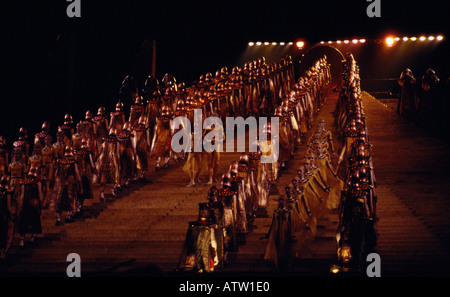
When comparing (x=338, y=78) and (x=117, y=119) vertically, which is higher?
(x=338, y=78)

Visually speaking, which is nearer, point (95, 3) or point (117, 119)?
point (117, 119)

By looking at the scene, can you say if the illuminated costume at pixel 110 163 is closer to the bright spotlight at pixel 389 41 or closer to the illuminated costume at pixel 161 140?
the illuminated costume at pixel 161 140

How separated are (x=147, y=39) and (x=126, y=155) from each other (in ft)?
31.0

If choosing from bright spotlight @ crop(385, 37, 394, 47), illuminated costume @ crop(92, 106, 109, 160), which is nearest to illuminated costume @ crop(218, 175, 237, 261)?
illuminated costume @ crop(92, 106, 109, 160)

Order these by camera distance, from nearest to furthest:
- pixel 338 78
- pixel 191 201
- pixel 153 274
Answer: pixel 153 274 → pixel 191 201 → pixel 338 78

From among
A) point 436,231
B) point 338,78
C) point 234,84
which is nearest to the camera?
point 436,231

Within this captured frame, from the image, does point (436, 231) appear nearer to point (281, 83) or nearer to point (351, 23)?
point (281, 83)

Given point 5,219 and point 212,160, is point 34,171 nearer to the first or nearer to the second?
point 5,219

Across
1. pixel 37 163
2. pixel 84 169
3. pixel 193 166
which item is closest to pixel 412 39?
pixel 193 166

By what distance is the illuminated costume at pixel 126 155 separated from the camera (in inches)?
497

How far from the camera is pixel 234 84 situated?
17.9 metres

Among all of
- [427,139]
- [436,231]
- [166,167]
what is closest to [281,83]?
[427,139]

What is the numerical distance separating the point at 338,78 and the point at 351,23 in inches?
151

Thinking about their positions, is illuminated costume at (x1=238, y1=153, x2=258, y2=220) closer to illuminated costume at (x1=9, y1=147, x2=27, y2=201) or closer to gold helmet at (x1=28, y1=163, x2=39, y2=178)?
gold helmet at (x1=28, y1=163, x2=39, y2=178)
